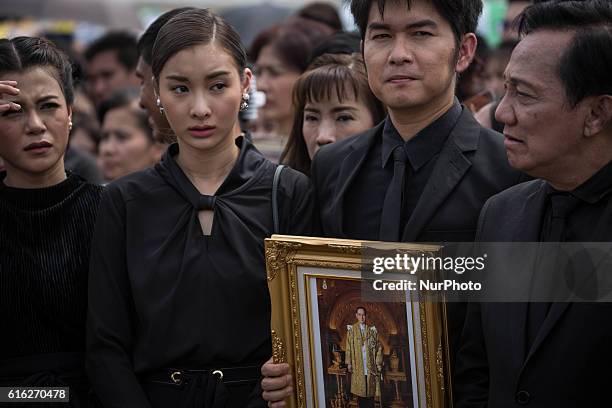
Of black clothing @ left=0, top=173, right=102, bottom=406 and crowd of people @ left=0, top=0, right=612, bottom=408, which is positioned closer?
crowd of people @ left=0, top=0, right=612, bottom=408

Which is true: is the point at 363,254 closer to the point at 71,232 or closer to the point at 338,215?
the point at 338,215

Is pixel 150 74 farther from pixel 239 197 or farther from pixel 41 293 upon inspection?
pixel 41 293

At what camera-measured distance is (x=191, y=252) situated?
380 cm

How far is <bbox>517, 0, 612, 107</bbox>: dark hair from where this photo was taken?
3.30 meters

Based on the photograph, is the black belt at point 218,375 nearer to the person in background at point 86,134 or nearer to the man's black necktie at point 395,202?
the man's black necktie at point 395,202

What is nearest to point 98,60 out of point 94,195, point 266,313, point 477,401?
point 94,195

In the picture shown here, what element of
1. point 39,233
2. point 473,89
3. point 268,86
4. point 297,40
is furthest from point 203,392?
point 297,40

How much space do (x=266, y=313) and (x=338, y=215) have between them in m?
0.47

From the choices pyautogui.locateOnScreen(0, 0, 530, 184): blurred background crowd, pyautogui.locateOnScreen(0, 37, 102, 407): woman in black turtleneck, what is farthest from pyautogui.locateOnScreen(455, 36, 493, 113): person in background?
pyautogui.locateOnScreen(0, 37, 102, 407): woman in black turtleneck

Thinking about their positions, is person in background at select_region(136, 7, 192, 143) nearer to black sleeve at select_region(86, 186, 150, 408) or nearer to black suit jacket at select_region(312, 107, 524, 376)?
black sleeve at select_region(86, 186, 150, 408)

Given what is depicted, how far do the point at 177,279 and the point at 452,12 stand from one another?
147cm

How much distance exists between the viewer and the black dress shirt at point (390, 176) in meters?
3.84

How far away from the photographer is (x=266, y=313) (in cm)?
382

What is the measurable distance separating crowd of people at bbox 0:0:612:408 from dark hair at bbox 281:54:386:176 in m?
0.74
